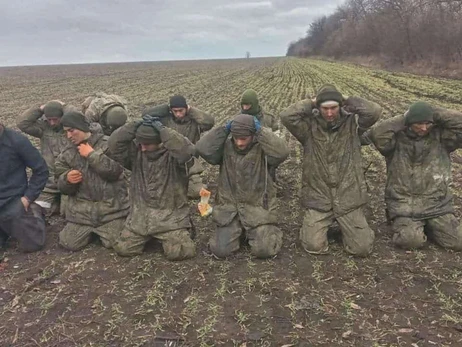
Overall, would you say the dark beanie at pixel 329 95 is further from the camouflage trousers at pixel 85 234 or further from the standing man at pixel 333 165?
the camouflage trousers at pixel 85 234

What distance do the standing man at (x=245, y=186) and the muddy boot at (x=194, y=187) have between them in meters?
1.83

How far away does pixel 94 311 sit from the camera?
430 centimetres

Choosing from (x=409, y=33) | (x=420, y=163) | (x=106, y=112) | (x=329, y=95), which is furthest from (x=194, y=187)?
(x=409, y=33)

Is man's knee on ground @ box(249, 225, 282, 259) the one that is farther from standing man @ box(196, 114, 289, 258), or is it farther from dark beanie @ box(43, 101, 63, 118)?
dark beanie @ box(43, 101, 63, 118)

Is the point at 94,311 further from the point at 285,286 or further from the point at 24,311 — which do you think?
the point at 285,286

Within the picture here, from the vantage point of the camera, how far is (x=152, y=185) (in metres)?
5.44

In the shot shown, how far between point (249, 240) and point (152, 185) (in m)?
1.20

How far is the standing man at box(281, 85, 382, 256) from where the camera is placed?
5.34m

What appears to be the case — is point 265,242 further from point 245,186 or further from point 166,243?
point 166,243

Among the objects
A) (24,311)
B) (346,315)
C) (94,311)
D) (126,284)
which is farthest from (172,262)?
(346,315)

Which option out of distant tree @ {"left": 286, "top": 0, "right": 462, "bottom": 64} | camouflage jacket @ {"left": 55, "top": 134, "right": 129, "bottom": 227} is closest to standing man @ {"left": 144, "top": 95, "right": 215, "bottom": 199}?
camouflage jacket @ {"left": 55, "top": 134, "right": 129, "bottom": 227}

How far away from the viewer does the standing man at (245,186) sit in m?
Answer: 5.22

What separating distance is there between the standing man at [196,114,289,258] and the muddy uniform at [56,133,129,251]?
112 centimetres

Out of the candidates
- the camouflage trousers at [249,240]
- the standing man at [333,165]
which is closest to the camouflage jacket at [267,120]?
the standing man at [333,165]
